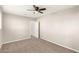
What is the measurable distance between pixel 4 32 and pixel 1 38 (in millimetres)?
109

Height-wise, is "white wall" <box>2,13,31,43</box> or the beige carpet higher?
"white wall" <box>2,13,31,43</box>

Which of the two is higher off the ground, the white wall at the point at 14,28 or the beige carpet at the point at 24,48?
the white wall at the point at 14,28

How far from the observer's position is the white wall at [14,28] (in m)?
1.22

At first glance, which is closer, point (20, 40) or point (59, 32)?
point (20, 40)

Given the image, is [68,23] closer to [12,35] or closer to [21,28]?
[21,28]

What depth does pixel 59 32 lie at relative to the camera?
2.48m

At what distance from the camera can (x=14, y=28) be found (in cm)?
130

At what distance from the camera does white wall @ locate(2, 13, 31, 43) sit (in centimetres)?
122

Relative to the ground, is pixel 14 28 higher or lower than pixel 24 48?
higher
